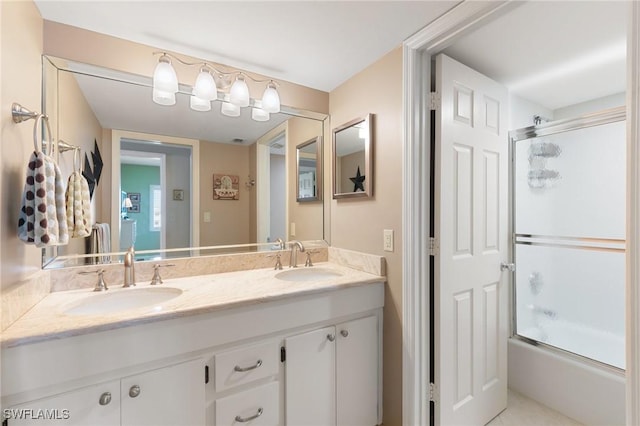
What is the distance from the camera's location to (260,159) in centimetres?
198

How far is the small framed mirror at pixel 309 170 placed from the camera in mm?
2115

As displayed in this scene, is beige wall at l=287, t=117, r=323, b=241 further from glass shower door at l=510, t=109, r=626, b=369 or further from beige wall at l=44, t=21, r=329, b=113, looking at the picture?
glass shower door at l=510, t=109, r=626, b=369

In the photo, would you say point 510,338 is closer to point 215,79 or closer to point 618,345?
point 618,345

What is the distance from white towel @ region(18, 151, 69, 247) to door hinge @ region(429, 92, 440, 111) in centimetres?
169

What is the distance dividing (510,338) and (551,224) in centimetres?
94

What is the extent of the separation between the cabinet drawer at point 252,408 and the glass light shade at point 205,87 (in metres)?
1.51

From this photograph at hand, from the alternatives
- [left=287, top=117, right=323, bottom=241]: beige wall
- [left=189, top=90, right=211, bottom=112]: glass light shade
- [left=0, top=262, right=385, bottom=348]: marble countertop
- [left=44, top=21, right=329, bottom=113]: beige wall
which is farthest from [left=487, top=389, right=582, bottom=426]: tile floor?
[left=44, top=21, right=329, bottom=113]: beige wall

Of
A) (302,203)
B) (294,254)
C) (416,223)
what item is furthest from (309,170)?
(416,223)

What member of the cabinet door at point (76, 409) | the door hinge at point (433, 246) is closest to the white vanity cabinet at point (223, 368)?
the cabinet door at point (76, 409)

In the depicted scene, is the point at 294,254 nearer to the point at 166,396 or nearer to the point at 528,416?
the point at 166,396

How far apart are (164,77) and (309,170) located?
3.48 feet

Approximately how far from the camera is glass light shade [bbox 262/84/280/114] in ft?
5.94

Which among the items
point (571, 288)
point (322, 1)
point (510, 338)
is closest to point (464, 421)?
point (510, 338)

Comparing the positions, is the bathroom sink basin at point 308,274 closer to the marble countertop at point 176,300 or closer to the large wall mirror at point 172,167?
the marble countertop at point 176,300
